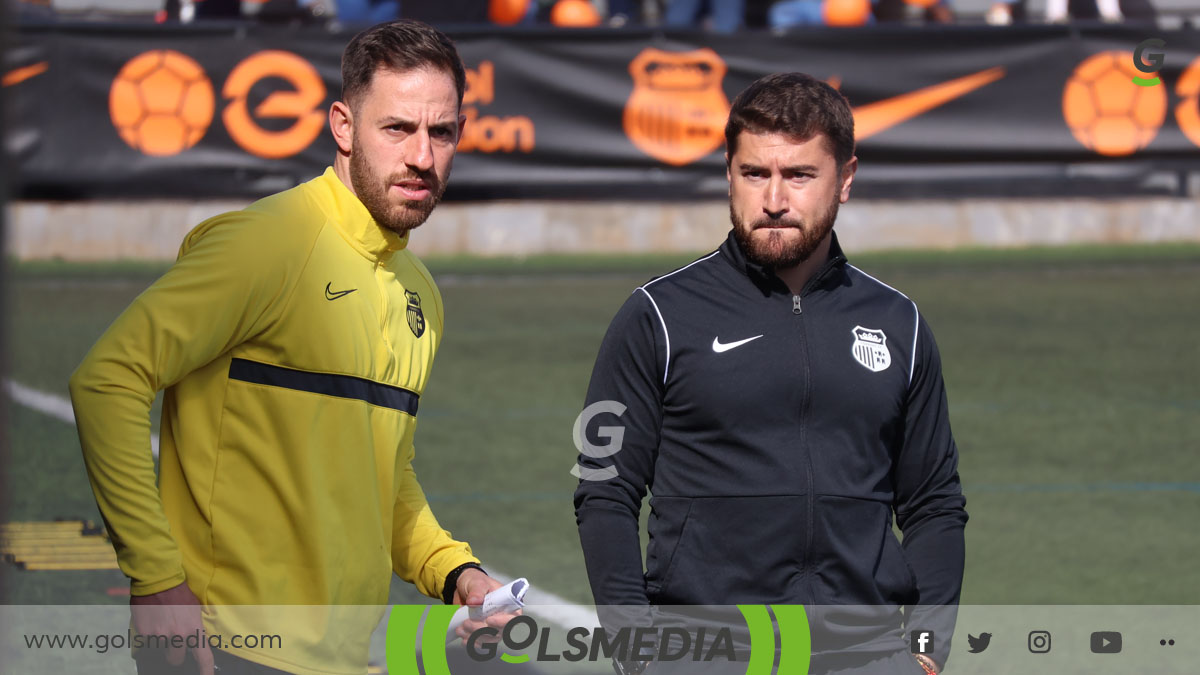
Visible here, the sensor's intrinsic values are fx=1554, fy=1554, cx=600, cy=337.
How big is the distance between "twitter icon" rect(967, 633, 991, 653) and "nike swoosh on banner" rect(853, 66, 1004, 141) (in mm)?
11098

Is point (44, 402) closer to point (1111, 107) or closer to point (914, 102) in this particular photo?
point (914, 102)

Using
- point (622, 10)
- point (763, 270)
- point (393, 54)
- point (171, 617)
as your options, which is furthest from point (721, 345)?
point (622, 10)

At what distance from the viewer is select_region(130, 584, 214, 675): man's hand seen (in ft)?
9.56

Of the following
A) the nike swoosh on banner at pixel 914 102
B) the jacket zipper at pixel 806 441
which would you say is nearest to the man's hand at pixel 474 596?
the jacket zipper at pixel 806 441

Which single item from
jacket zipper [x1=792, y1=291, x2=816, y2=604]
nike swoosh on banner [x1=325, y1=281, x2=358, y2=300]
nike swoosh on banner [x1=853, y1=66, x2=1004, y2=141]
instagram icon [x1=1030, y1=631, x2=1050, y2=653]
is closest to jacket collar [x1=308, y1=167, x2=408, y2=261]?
nike swoosh on banner [x1=325, y1=281, x2=358, y2=300]

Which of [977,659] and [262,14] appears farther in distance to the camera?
[262,14]

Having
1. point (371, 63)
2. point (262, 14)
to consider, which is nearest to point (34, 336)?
point (262, 14)

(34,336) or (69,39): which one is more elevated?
(69,39)

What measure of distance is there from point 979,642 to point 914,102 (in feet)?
37.6

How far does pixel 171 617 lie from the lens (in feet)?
9.61

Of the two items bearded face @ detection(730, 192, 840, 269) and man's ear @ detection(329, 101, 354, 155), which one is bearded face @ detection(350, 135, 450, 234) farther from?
bearded face @ detection(730, 192, 840, 269)

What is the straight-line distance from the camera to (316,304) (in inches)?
125

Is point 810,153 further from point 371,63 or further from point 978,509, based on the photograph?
point 978,509

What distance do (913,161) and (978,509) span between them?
31.4 feet
